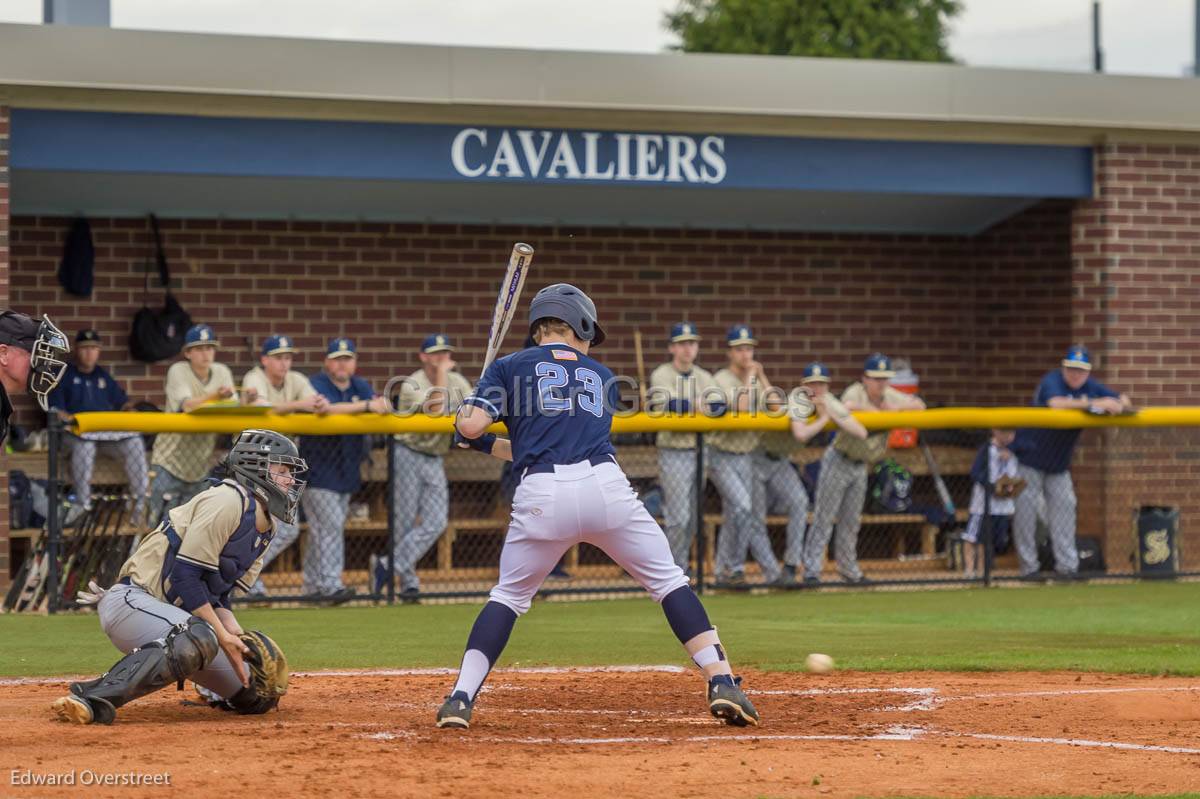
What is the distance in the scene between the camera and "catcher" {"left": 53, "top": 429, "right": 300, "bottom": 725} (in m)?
6.11

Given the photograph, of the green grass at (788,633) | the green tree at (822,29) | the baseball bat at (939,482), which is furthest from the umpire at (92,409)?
the green tree at (822,29)

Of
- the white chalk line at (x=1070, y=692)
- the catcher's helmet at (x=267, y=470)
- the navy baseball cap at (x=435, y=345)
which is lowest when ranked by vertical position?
the white chalk line at (x=1070, y=692)

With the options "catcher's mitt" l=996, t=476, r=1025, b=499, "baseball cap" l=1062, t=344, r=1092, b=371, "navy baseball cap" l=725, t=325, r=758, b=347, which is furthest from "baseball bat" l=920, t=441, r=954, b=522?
"navy baseball cap" l=725, t=325, r=758, b=347

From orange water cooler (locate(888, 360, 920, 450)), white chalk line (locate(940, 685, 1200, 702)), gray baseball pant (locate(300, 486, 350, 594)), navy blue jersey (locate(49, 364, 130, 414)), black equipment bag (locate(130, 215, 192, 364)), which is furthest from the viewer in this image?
orange water cooler (locate(888, 360, 920, 450))

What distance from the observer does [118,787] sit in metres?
4.95

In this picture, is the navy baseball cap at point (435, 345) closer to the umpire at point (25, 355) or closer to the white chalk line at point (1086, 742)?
the umpire at point (25, 355)

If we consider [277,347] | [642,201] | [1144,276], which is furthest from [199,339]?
[1144,276]

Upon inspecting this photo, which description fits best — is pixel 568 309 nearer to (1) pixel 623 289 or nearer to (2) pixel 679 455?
(2) pixel 679 455

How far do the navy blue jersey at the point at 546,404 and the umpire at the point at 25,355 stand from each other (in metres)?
1.53

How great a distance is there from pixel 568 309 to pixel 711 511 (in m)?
7.39

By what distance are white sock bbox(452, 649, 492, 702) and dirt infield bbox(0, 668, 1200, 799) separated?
168 mm

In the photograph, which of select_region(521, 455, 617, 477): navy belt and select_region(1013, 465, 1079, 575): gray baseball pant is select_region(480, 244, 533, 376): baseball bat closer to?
select_region(521, 455, 617, 477): navy belt

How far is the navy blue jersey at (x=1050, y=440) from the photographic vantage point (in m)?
12.9

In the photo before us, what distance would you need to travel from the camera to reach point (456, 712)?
607cm
